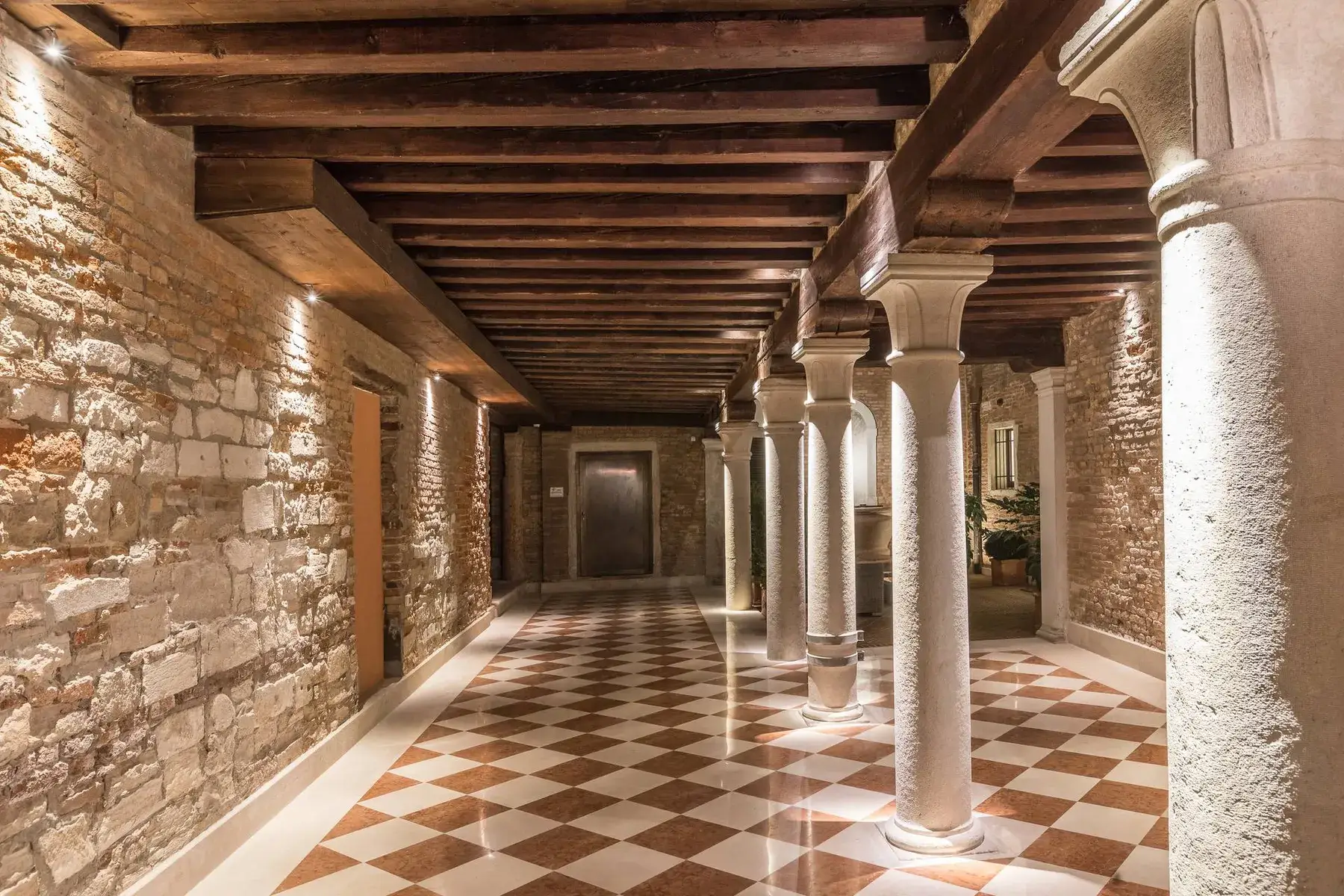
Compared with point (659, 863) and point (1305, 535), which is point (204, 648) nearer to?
point (659, 863)

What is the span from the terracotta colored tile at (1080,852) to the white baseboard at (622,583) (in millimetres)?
11435

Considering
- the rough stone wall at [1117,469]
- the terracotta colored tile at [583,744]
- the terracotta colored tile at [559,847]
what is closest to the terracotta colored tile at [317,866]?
the terracotta colored tile at [559,847]

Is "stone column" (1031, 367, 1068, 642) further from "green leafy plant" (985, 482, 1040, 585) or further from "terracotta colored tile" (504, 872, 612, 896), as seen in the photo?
"terracotta colored tile" (504, 872, 612, 896)

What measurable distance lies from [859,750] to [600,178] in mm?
3573

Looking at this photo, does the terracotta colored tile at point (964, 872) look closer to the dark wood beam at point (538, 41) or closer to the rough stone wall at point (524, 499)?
the dark wood beam at point (538, 41)

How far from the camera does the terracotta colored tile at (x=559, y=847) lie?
3.67 metres

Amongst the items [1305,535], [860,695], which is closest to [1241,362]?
[1305,535]

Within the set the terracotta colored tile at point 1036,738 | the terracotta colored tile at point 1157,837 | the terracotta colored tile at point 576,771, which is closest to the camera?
the terracotta colored tile at point 1157,837

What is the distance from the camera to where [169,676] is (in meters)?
3.35

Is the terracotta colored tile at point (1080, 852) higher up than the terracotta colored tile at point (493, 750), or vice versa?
the terracotta colored tile at point (1080, 852)

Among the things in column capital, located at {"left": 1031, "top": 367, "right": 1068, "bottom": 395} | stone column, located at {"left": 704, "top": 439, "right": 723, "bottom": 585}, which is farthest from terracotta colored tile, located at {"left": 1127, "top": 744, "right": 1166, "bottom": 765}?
stone column, located at {"left": 704, "top": 439, "right": 723, "bottom": 585}

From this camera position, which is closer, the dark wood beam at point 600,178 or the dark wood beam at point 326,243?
the dark wood beam at point 326,243

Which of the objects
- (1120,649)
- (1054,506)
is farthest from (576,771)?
(1054,506)

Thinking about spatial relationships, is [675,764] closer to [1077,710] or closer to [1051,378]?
[1077,710]
